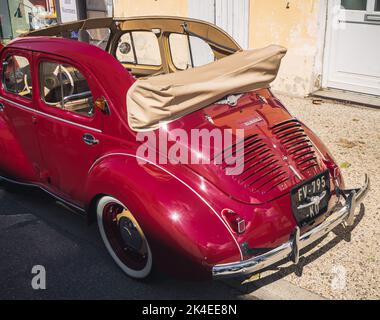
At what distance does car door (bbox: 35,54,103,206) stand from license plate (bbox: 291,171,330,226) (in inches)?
62.0

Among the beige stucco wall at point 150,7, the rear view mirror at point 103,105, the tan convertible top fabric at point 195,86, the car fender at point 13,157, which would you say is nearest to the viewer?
the tan convertible top fabric at point 195,86

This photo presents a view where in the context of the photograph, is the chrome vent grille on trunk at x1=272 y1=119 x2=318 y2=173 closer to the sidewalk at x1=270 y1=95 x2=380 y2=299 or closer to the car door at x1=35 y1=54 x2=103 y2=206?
the sidewalk at x1=270 y1=95 x2=380 y2=299

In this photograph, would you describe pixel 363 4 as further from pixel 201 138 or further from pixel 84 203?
pixel 84 203

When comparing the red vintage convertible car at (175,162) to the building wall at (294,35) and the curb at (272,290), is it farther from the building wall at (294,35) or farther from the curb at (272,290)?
the building wall at (294,35)

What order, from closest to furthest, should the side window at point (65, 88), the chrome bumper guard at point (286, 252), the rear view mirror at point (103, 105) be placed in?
the chrome bumper guard at point (286, 252)
the rear view mirror at point (103, 105)
the side window at point (65, 88)

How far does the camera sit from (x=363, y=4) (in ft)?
23.8

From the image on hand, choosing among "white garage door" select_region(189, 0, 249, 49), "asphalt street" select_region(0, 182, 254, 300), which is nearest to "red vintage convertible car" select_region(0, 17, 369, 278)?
"asphalt street" select_region(0, 182, 254, 300)

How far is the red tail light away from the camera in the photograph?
3.31 metres

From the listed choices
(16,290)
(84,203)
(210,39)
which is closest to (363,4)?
(210,39)

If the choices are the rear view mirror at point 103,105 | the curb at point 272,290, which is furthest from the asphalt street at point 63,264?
the rear view mirror at point 103,105

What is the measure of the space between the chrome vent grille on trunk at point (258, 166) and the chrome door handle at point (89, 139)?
106 cm

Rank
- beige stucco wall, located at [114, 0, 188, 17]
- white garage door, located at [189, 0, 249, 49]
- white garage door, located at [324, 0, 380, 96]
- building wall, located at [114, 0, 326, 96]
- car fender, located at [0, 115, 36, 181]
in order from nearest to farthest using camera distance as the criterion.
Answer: car fender, located at [0, 115, 36, 181], white garage door, located at [324, 0, 380, 96], building wall, located at [114, 0, 326, 96], white garage door, located at [189, 0, 249, 49], beige stucco wall, located at [114, 0, 188, 17]

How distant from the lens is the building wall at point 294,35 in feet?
24.4

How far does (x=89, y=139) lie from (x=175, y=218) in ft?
3.61
